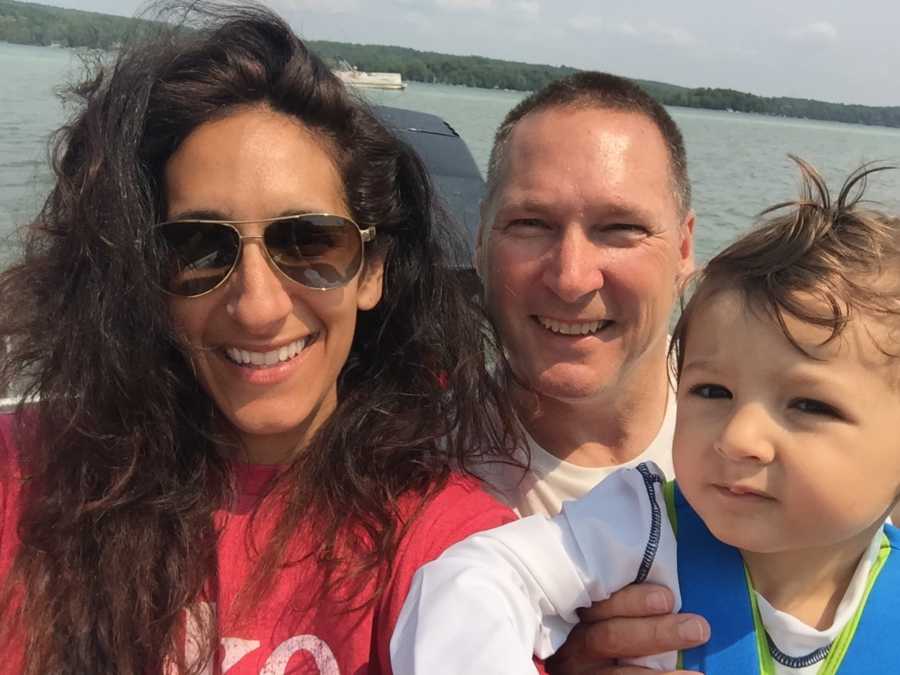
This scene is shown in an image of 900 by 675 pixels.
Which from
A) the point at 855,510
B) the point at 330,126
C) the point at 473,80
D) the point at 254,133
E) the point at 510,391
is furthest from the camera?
the point at 473,80

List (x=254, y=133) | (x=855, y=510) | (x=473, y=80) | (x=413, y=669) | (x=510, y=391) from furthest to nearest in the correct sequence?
(x=473, y=80) → (x=510, y=391) → (x=254, y=133) → (x=855, y=510) → (x=413, y=669)

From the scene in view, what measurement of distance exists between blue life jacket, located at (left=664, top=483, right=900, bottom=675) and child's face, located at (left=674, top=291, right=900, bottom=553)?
84 millimetres

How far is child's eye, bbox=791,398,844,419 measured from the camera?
1351 millimetres

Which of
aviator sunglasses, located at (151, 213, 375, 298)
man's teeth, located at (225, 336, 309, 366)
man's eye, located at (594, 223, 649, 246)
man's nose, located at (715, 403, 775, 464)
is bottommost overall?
man's teeth, located at (225, 336, 309, 366)

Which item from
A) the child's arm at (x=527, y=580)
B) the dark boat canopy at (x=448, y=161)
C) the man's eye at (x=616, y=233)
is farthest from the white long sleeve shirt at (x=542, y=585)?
the dark boat canopy at (x=448, y=161)

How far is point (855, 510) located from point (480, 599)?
0.64m

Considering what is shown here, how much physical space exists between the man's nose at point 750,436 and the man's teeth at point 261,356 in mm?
901

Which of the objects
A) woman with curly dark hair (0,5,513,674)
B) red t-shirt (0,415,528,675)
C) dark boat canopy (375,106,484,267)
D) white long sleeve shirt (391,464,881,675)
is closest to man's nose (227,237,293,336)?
woman with curly dark hair (0,5,513,674)

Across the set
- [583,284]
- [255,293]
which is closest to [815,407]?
[583,284]

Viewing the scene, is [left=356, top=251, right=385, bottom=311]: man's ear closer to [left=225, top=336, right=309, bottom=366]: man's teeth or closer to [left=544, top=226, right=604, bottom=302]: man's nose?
[left=225, top=336, right=309, bottom=366]: man's teeth

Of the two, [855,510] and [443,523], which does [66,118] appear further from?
[855,510]

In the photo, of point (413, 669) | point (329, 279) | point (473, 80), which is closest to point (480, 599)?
point (413, 669)

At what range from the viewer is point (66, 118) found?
6.32ft

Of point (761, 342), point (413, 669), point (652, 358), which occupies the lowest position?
point (413, 669)
